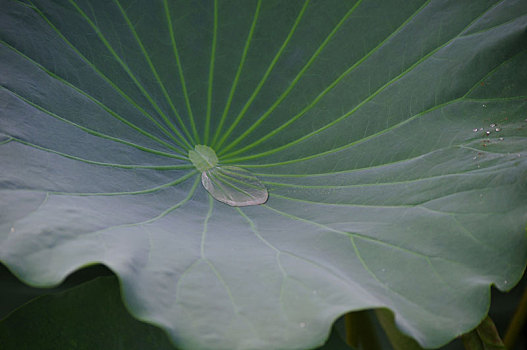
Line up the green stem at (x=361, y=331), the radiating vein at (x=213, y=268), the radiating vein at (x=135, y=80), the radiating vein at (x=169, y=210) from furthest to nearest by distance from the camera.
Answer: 1. the green stem at (x=361, y=331)
2. the radiating vein at (x=135, y=80)
3. the radiating vein at (x=169, y=210)
4. the radiating vein at (x=213, y=268)

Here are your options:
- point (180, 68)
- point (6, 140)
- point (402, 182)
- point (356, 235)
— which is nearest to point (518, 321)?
point (402, 182)

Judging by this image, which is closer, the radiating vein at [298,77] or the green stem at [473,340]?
the green stem at [473,340]

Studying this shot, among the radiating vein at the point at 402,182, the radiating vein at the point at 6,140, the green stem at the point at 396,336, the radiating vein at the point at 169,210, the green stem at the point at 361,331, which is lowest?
the green stem at the point at 361,331

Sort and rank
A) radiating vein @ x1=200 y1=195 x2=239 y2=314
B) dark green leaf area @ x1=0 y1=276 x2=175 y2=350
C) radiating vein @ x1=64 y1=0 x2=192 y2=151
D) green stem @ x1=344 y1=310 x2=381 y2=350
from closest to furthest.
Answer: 1. radiating vein @ x1=200 y1=195 x2=239 y2=314
2. dark green leaf area @ x1=0 y1=276 x2=175 y2=350
3. radiating vein @ x1=64 y1=0 x2=192 y2=151
4. green stem @ x1=344 y1=310 x2=381 y2=350

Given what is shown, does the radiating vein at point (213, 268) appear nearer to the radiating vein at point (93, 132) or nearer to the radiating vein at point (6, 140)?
the radiating vein at point (93, 132)

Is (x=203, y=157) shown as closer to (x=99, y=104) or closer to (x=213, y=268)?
(x=99, y=104)


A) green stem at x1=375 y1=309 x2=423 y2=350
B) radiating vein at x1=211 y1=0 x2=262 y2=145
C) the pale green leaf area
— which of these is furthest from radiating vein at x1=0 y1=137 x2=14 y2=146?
green stem at x1=375 y1=309 x2=423 y2=350

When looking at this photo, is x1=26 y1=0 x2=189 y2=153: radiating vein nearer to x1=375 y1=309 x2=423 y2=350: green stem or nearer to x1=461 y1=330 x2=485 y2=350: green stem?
x1=375 y1=309 x2=423 y2=350: green stem

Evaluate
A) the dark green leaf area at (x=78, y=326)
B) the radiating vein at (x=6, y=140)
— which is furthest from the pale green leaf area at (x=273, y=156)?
the dark green leaf area at (x=78, y=326)
